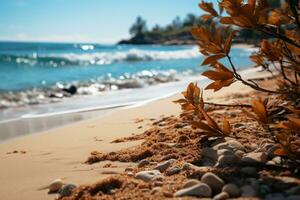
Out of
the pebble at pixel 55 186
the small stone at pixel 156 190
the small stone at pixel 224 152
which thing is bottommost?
the pebble at pixel 55 186

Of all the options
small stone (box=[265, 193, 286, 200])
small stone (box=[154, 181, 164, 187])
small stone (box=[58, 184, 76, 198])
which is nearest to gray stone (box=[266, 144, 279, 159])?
small stone (box=[265, 193, 286, 200])

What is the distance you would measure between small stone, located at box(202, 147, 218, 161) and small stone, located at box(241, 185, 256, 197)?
0.58 meters

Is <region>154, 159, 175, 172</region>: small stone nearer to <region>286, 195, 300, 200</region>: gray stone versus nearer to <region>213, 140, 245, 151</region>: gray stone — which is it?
<region>213, 140, 245, 151</region>: gray stone

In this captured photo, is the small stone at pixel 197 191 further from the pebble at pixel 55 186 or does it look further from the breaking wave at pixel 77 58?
the breaking wave at pixel 77 58

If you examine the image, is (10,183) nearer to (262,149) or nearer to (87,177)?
(87,177)

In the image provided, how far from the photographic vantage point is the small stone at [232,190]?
1.91 m

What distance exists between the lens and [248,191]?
1.93m

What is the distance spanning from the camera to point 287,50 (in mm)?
2549

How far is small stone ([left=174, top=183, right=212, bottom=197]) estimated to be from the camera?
193 centimetres

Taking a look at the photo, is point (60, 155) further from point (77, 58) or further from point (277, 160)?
point (77, 58)

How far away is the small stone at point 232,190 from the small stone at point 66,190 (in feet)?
2.71

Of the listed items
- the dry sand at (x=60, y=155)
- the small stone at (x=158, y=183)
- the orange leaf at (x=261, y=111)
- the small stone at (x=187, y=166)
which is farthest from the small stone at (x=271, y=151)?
the dry sand at (x=60, y=155)

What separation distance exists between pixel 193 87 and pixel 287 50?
0.60 m

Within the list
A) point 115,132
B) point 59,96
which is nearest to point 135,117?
point 115,132
